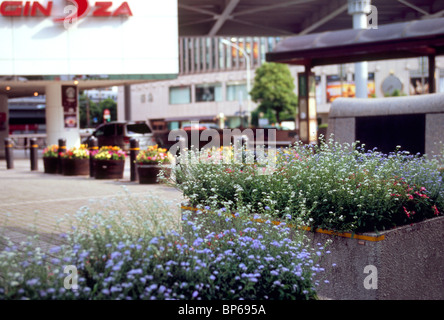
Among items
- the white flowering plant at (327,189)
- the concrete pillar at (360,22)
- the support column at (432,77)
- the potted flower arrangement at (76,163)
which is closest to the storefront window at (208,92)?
the concrete pillar at (360,22)

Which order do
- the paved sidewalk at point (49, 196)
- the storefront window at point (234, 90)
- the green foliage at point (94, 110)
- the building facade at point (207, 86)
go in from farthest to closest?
the green foliage at point (94, 110) → the building facade at point (207, 86) → the storefront window at point (234, 90) → the paved sidewalk at point (49, 196)

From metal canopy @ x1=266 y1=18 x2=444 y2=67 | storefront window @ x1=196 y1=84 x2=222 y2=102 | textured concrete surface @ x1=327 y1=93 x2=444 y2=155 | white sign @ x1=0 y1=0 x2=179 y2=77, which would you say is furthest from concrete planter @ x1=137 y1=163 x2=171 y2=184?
storefront window @ x1=196 y1=84 x2=222 y2=102

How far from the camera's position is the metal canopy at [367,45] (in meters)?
16.7

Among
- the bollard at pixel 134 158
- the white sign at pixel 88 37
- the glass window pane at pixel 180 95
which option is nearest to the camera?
the bollard at pixel 134 158

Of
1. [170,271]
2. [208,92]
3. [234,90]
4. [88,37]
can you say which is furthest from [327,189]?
[208,92]

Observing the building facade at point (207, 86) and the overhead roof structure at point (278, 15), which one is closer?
the overhead roof structure at point (278, 15)

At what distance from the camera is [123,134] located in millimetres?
28922

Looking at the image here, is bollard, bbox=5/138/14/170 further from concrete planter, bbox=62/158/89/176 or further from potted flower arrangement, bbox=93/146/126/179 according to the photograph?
potted flower arrangement, bbox=93/146/126/179

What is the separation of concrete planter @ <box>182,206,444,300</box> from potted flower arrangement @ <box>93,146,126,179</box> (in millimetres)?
11886

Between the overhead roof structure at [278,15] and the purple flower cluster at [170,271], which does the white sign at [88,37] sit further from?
the purple flower cluster at [170,271]

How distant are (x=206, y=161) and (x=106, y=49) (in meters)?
19.2

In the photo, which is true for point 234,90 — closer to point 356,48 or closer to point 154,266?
point 356,48

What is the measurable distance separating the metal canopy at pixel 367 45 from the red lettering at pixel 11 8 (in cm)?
1119

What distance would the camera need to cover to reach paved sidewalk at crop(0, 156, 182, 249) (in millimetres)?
8273
